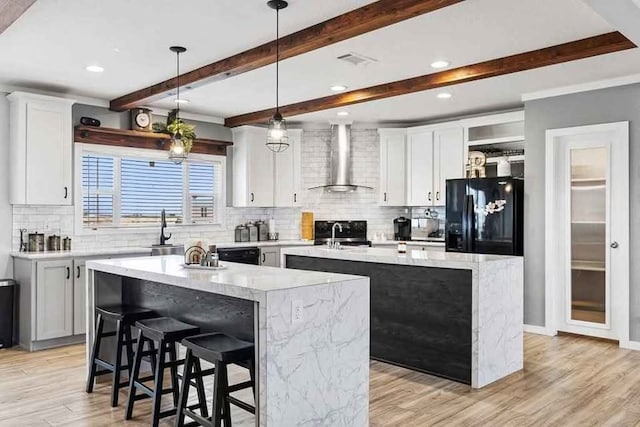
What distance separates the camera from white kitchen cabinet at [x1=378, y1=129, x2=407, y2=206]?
24.5ft

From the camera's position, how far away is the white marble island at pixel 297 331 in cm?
253

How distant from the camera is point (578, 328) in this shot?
5527 mm

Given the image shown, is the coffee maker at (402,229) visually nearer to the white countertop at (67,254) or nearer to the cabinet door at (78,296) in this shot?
the white countertop at (67,254)

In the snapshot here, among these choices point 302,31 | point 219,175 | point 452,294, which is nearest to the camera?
point 302,31

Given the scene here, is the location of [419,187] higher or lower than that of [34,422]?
higher

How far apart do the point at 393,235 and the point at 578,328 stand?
2.92m

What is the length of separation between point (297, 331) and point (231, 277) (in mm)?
578

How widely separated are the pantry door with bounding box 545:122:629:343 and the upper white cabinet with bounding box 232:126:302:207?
3.39m

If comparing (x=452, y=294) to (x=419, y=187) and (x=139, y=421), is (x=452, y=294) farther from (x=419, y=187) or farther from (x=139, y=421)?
(x=419, y=187)

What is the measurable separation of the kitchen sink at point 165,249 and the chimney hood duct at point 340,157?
2.34 m

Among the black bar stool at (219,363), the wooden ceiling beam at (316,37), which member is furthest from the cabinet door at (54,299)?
the black bar stool at (219,363)

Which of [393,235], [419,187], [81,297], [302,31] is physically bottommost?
[81,297]

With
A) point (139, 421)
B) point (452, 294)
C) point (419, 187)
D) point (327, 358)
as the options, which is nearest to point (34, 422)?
point (139, 421)

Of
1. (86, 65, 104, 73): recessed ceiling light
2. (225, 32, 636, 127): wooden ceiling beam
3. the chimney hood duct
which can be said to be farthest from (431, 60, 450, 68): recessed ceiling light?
A: (86, 65, 104, 73): recessed ceiling light
